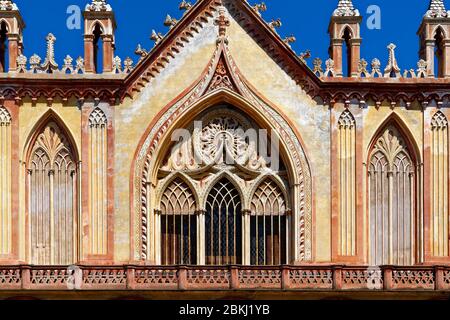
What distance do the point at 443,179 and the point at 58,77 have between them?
1099 cm

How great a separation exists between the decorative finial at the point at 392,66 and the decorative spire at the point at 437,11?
1441 mm

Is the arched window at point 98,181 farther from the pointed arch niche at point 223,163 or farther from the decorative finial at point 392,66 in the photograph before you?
the decorative finial at point 392,66

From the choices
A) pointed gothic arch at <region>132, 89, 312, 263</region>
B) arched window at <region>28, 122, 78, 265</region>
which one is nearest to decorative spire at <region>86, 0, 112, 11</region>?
arched window at <region>28, 122, 78, 265</region>

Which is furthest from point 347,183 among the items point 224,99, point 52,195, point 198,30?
point 52,195

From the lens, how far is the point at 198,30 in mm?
40625

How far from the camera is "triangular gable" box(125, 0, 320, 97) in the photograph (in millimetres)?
40156

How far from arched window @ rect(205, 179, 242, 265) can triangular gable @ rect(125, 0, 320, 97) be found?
3574mm

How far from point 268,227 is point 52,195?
6045 millimetres

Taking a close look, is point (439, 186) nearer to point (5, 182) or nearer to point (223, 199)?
point (223, 199)

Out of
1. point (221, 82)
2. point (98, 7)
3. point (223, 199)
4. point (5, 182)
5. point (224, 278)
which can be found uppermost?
point (98, 7)

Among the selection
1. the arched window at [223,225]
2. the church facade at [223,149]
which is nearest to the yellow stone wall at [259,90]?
the church facade at [223,149]

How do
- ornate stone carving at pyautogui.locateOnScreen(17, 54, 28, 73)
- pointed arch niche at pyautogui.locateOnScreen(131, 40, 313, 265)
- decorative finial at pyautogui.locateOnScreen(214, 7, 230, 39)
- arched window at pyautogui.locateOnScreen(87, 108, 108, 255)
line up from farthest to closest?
1. decorative finial at pyautogui.locateOnScreen(214, 7, 230, 39)
2. ornate stone carving at pyautogui.locateOnScreen(17, 54, 28, 73)
3. pointed arch niche at pyautogui.locateOnScreen(131, 40, 313, 265)
4. arched window at pyautogui.locateOnScreen(87, 108, 108, 255)

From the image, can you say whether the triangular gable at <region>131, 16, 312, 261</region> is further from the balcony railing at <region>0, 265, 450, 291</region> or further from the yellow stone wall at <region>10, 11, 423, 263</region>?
the balcony railing at <region>0, 265, 450, 291</region>

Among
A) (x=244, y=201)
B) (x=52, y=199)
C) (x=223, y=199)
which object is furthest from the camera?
(x=223, y=199)
